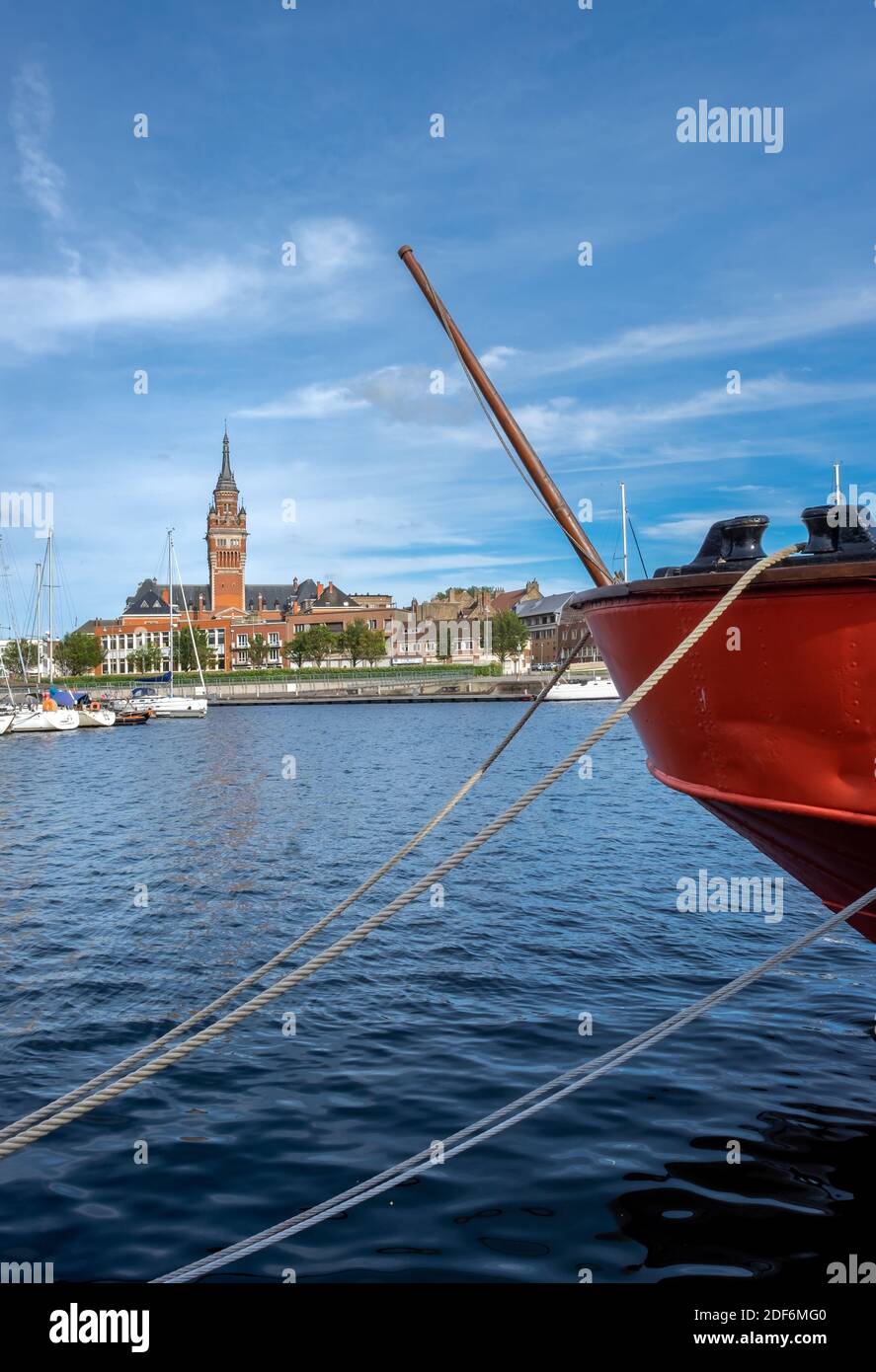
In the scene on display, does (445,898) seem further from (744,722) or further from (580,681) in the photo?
(580,681)

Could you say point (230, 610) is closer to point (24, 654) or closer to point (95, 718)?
point (24, 654)

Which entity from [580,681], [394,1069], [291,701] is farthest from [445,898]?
[291,701]

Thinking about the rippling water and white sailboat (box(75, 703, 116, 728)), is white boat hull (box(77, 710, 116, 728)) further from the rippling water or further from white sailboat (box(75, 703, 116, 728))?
the rippling water

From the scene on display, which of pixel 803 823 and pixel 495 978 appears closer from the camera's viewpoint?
pixel 803 823

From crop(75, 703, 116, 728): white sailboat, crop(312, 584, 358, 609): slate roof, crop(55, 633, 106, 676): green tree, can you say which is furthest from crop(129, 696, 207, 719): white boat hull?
crop(312, 584, 358, 609): slate roof

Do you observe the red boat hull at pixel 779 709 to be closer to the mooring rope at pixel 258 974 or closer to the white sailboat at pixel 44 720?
the mooring rope at pixel 258 974

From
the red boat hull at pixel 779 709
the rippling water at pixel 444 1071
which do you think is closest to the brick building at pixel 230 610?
the rippling water at pixel 444 1071

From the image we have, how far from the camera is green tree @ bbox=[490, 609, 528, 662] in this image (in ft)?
448

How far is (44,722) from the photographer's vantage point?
6044 centimetres

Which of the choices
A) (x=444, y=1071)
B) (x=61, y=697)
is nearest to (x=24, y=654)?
(x=61, y=697)

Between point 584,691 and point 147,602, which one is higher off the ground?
point 147,602

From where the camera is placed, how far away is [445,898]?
14.6 m

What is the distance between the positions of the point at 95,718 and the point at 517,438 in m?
61.2
